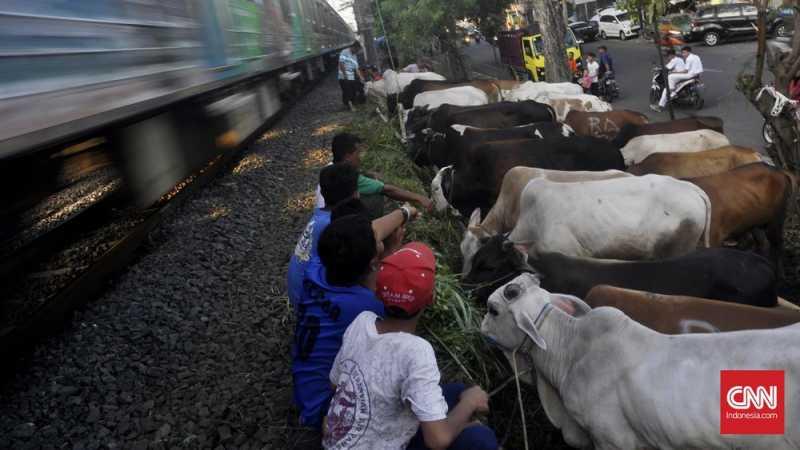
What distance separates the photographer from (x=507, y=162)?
651 centimetres

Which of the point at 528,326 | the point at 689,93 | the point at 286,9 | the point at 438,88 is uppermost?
the point at 286,9

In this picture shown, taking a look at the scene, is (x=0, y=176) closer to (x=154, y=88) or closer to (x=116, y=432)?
(x=154, y=88)

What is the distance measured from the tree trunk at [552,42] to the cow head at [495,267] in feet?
36.1

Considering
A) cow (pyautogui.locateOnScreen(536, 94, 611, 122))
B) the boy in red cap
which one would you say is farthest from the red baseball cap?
cow (pyautogui.locateOnScreen(536, 94, 611, 122))

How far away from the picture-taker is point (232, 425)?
3250 millimetres

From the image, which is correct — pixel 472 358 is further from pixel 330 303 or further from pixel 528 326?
pixel 330 303

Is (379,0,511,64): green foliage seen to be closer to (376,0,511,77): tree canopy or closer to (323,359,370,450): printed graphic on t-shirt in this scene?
(376,0,511,77): tree canopy

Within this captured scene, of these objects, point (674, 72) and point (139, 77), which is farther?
point (674, 72)

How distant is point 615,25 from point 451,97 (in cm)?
2448

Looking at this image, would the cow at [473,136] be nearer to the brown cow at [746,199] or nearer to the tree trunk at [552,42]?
the brown cow at [746,199]

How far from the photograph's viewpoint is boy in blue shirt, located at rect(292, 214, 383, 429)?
8.06ft

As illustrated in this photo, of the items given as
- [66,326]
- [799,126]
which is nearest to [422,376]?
[66,326]

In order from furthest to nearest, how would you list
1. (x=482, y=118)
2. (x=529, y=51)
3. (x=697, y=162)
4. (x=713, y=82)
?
(x=529, y=51), (x=713, y=82), (x=482, y=118), (x=697, y=162)

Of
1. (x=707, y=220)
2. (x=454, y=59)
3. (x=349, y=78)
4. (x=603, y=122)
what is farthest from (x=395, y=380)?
(x=454, y=59)
